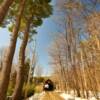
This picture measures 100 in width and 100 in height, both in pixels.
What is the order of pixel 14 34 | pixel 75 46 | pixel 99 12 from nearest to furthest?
1. pixel 99 12
2. pixel 14 34
3. pixel 75 46

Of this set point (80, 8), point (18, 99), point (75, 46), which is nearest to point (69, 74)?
point (75, 46)

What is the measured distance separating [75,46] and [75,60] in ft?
9.48

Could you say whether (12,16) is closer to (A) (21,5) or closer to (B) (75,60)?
(A) (21,5)

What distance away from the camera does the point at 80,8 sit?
11453 millimetres

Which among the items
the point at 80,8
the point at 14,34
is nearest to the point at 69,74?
the point at 14,34

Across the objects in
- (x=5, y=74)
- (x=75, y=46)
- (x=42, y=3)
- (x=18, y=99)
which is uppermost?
(x=42, y=3)

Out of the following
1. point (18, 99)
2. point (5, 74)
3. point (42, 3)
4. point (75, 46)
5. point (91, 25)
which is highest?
point (42, 3)

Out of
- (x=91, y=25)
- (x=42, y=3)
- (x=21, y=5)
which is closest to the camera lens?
(x=91, y=25)

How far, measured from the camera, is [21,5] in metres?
15.3

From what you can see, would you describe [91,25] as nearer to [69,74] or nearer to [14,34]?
[14,34]

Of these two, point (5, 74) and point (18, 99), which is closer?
point (5, 74)

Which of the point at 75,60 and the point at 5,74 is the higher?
the point at 75,60

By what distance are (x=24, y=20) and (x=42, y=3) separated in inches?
100

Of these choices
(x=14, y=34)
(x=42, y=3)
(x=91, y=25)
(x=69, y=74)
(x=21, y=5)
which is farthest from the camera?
(x=69, y=74)
